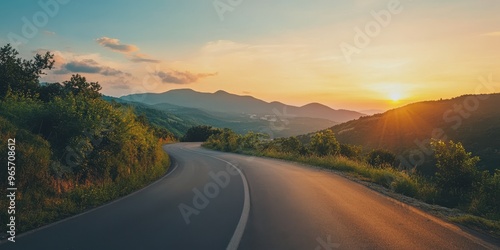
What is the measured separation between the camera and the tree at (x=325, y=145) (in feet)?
98.9

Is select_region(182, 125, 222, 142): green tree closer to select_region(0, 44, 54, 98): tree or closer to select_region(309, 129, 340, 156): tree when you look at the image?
select_region(309, 129, 340, 156): tree

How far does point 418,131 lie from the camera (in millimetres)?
86250

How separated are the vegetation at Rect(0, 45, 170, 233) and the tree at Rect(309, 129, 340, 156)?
16.4 metres

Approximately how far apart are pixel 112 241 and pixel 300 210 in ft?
15.1

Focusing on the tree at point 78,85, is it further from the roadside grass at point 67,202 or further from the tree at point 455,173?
the tree at point 455,173

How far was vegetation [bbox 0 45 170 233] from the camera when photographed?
8.87 metres

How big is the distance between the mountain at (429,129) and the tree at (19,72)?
5707 centimetres

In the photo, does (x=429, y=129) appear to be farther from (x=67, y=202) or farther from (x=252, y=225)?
(x=67, y=202)

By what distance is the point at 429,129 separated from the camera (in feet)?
285

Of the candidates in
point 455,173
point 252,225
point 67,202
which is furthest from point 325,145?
point 67,202

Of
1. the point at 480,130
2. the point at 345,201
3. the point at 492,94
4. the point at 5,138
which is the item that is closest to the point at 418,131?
Answer: the point at 480,130

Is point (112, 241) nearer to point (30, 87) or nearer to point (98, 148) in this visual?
point (98, 148)

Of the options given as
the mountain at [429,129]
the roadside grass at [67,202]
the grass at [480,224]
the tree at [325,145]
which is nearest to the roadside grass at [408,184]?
the grass at [480,224]

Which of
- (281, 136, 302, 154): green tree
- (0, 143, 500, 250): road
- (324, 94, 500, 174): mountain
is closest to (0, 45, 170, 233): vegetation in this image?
(0, 143, 500, 250): road
